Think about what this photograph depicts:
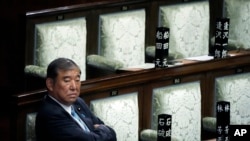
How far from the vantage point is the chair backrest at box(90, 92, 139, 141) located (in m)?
2.22

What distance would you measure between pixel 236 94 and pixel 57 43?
0.56m

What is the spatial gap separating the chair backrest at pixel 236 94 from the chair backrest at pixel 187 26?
0.23 m

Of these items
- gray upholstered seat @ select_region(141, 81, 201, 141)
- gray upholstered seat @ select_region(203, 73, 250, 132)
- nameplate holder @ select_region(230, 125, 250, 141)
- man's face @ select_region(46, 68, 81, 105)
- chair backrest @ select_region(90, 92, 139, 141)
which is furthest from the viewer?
gray upholstered seat @ select_region(203, 73, 250, 132)

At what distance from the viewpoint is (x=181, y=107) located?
7.91 feet

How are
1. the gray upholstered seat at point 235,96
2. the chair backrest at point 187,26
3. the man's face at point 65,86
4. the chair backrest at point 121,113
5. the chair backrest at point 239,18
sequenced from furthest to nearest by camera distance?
the chair backrest at point 239,18 < the chair backrest at point 187,26 < the gray upholstered seat at point 235,96 < the chair backrest at point 121,113 < the man's face at point 65,86

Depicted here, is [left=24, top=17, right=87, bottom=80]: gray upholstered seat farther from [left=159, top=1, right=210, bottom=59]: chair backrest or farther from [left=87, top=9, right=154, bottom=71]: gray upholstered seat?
[left=159, top=1, right=210, bottom=59]: chair backrest

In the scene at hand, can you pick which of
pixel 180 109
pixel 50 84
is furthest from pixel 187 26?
pixel 50 84

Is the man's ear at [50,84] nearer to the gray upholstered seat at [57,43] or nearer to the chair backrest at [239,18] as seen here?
the gray upholstered seat at [57,43]

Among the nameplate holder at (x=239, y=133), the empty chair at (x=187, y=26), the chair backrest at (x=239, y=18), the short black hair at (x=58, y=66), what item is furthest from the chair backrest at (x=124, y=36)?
the nameplate holder at (x=239, y=133)

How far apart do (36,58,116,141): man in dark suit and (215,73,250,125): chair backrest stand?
496 mm

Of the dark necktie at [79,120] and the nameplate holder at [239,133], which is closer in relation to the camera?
the nameplate holder at [239,133]

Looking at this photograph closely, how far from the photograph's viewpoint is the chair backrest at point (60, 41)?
95.6 inches

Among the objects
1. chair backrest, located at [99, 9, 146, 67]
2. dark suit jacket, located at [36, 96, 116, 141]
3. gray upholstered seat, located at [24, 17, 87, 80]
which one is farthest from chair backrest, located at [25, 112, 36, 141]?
chair backrest, located at [99, 9, 146, 67]

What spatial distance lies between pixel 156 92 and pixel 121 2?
0.42 meters
